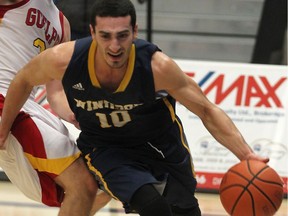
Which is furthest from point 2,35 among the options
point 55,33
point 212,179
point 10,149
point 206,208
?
point 212,179

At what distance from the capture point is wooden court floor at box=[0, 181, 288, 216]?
591cm

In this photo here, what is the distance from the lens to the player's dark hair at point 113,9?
356 centimetres

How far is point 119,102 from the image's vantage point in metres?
3.78

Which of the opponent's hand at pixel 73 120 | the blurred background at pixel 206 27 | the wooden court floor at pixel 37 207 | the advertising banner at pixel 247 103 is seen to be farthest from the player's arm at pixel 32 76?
the blurred background at pixel 206 27

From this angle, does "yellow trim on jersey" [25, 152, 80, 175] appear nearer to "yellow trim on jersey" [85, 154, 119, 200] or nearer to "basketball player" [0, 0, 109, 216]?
"basketball player" [0, 0, 109, 216]

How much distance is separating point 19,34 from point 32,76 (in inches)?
19.3

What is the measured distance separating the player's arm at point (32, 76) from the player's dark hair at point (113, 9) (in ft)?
0.91

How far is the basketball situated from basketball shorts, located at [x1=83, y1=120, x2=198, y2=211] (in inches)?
13.2

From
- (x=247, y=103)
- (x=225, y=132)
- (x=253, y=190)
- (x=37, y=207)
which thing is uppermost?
(x=225, y=132)

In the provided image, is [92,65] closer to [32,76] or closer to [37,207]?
[32,76]

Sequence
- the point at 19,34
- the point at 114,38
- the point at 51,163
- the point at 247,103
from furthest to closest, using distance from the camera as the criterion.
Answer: the point at 247,103, the point at 19,34, the point at 51,163, the point at 114,38

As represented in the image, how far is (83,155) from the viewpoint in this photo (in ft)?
13.6

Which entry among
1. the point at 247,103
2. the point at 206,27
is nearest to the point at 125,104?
the point at 247,103

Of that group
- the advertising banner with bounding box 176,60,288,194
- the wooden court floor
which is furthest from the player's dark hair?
the advertising banner with bounding box 176,60,288,194
